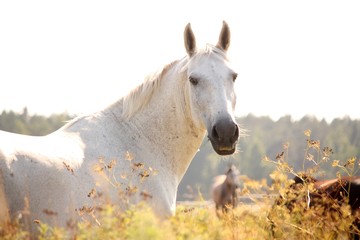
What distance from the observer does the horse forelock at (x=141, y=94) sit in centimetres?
584

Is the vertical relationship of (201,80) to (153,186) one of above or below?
above

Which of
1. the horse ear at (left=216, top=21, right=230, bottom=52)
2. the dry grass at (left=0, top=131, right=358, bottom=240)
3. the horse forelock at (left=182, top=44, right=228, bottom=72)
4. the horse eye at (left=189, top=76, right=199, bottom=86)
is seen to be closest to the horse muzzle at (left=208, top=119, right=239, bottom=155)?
the dry grass at (left=0, top=131, right=358, bottom=240)

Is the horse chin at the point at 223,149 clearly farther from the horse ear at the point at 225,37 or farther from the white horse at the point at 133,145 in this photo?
the horse ear at the point at 225,37

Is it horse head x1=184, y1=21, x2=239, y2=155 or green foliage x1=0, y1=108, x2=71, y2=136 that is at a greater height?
horse head x1=184, y1=21, x2=239, y2=155

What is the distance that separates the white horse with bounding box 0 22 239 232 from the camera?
4.10m

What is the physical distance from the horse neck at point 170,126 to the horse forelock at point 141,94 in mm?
45

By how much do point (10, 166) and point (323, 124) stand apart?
120 meters

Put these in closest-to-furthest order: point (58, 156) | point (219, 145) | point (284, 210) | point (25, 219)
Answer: point (25, 219), point (284, 210), point (58, 156), point (219, 145)

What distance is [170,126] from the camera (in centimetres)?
580

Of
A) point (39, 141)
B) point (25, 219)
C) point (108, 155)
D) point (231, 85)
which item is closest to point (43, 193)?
point (25, 219)

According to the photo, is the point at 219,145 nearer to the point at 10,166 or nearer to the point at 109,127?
the point at 109,127

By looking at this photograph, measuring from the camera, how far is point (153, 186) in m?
5.19

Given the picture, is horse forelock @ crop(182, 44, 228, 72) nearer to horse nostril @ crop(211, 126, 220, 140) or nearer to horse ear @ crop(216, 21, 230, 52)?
horse ear @ crop(216, 21, 230, 52)

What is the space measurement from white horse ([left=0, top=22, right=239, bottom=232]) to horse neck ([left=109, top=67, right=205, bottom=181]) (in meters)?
0.01
